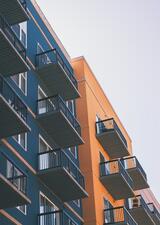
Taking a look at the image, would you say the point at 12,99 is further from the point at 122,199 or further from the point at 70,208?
the point at 122,199

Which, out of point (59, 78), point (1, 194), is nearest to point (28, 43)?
point (59, 78)

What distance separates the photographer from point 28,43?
29.3 m

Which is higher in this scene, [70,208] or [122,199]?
[122,199]

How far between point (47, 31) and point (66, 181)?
10031mm

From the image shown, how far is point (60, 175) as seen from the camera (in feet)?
85.9

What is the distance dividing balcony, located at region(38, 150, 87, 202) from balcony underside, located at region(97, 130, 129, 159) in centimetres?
638

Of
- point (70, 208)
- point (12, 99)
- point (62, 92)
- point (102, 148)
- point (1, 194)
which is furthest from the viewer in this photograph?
point (102, 148)

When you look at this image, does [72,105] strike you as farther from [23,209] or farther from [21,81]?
[23,209]

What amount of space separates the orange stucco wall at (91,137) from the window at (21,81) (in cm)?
708

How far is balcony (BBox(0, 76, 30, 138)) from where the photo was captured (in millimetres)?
21734

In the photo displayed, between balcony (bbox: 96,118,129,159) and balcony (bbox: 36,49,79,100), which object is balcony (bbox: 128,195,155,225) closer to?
balcony (bbox: 96,118,129,159)

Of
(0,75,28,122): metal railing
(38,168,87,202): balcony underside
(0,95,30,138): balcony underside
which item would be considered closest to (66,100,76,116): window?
(38,168,87,202): balcony underside

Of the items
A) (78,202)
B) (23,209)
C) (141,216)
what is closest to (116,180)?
(78,202)

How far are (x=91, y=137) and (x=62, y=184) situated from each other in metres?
7.31
